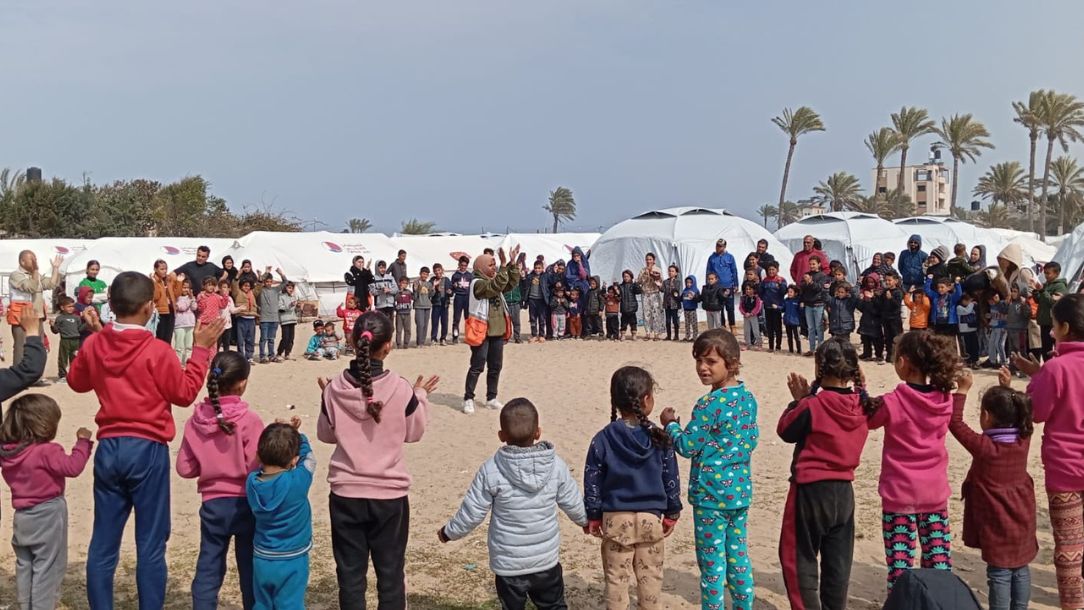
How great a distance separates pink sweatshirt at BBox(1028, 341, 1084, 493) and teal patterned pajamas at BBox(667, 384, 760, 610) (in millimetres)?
1614

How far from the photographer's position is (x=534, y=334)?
19875 millimetres

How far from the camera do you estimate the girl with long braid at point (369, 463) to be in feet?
14.0

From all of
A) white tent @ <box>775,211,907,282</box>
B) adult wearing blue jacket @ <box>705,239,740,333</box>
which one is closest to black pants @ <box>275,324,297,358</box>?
adult wearing blue jacket @ <box>705,239,740,333</box>

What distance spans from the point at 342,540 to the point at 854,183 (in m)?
60.9

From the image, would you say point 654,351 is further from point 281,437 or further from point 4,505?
point 281,437

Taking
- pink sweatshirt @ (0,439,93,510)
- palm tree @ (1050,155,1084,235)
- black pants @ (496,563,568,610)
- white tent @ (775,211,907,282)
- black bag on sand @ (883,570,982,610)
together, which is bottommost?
black pants @ (496,563,568,610)

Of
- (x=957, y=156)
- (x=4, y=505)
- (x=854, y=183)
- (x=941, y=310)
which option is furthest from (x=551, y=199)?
(x=4, y=505)

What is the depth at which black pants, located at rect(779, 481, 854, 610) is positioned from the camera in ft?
14.5

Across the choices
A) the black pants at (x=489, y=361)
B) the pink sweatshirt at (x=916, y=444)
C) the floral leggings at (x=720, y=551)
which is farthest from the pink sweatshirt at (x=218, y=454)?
the black pants at (x=489, y=361)

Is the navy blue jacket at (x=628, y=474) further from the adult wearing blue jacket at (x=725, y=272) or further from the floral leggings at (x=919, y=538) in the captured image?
the adult wearing blue jacket at (x=725, y=272)

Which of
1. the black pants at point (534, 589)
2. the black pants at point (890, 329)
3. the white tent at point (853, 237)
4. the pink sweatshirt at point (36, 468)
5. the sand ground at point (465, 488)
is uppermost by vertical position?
the white tent at point (853, 237)

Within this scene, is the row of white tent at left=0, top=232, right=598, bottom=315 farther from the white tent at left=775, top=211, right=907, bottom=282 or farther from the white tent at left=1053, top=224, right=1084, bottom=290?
the white tent at left=1053, top=224, right=1084, bottom=290

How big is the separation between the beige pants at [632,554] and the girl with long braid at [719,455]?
0.26 m

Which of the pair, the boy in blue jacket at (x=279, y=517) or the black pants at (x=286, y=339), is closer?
the boy in blue jacket at (x=279, y=517)
